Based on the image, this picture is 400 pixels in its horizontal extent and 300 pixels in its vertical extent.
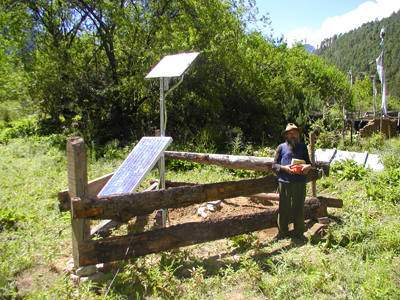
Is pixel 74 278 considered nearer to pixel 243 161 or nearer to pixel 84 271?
pixel 84 271

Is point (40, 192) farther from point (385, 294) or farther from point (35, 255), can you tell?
point (385, 294)

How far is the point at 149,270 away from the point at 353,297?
2068 millimetres

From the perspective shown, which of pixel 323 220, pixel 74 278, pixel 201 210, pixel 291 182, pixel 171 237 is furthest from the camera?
pixel 201 210

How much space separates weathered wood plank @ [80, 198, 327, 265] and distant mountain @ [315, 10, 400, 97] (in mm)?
97010

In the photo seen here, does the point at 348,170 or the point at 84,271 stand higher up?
the point at 348,170

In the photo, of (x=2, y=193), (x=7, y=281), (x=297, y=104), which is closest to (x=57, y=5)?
(x=2, y=193)

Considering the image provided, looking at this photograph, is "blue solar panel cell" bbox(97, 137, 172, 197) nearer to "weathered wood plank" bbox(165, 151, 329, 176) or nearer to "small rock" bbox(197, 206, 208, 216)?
"weathered wood plank" bbox(165, 151, 329, 176)

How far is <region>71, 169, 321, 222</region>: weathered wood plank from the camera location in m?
3.04

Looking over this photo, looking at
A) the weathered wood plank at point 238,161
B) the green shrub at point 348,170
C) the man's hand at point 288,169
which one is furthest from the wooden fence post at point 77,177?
the green shrub at point 348,170

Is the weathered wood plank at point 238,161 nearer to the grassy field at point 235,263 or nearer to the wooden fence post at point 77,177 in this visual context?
the grassy field at point 235,263

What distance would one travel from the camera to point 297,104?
13.7m

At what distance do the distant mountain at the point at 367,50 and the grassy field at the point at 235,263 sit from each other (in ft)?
316

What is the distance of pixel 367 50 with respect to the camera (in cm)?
12425

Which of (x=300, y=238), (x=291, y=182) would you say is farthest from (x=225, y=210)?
(x=291, y=182)
